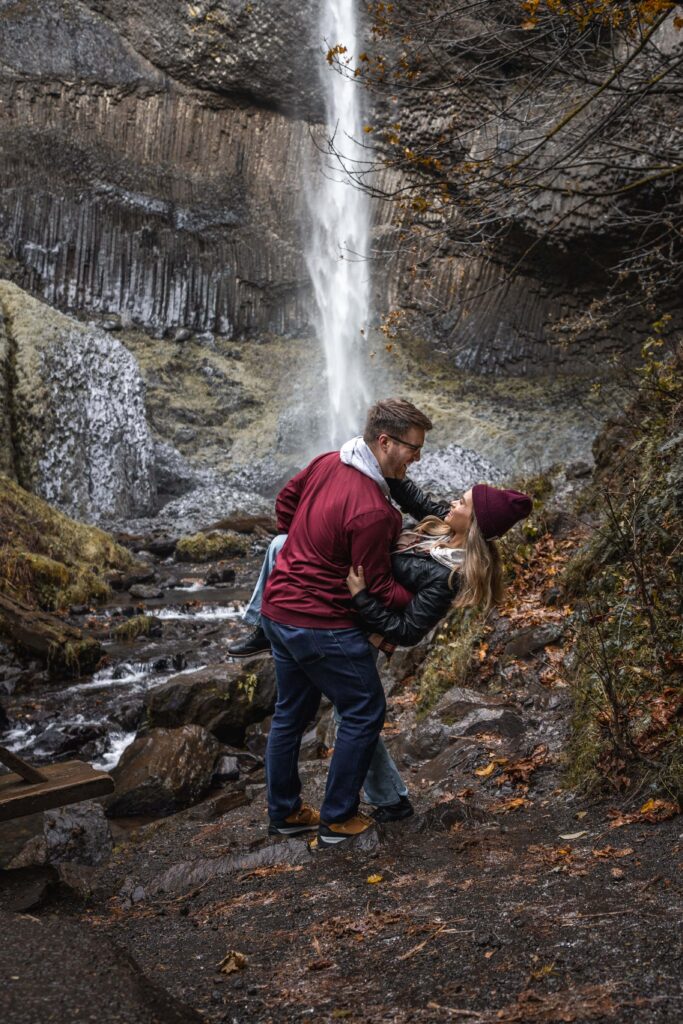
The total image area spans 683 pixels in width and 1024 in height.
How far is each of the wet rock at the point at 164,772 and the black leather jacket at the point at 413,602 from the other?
3106 mm

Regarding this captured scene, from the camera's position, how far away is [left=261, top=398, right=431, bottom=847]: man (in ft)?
12.6

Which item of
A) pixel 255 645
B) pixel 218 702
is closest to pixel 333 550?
pixel 255 645

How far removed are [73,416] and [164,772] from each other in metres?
15.8

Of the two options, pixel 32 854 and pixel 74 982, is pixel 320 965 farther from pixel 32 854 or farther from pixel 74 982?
pixel 32 854

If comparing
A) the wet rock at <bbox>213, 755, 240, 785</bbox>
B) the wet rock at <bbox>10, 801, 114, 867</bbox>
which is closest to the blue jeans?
the wet rock at <bbox>10, 801, 114, 867</bbox>

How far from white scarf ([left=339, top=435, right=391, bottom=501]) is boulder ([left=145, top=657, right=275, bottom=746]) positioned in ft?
14.5

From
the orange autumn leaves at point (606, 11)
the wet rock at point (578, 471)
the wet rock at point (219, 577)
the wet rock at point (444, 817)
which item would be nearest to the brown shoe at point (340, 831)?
the wet rock at point (444, 817)

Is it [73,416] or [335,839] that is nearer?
[335,839]

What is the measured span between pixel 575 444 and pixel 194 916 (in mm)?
21843

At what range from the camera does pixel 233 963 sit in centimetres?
302

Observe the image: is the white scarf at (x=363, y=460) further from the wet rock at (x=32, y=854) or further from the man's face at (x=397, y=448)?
the wet rock at (x=32, y=854)

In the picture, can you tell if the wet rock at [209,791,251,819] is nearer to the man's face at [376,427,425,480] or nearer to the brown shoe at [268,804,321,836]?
the brown shoe at [268,804,321,836]

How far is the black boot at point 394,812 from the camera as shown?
4.36 m

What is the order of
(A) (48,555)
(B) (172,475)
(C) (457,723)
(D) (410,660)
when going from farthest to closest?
(B) (172,475) → (A) (48,555) → (D) (410,660) → (C) (457,723)
